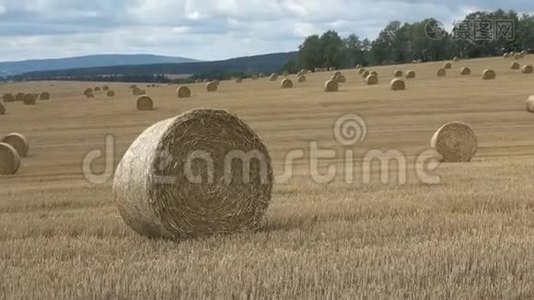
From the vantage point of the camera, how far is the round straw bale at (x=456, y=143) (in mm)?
19891

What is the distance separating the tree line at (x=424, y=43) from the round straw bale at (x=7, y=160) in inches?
2593

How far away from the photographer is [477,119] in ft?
96.9

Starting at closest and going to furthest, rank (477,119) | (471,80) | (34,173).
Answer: (34,173)
(477,119)
(471,80)

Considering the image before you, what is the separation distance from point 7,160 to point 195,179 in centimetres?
1034

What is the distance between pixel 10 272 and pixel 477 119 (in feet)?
77.9

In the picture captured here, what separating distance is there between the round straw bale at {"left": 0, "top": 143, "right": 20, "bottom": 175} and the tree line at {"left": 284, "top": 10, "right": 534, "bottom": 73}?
216 ft

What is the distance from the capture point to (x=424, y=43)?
3686 inches

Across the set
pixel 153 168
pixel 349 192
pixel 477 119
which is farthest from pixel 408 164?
pixel 477 119

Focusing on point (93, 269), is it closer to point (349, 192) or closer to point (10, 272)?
point (10, 272)

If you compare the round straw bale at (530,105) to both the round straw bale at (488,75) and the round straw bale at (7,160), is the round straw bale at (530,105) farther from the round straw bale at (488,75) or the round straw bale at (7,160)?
the round straw bale at (7,160)

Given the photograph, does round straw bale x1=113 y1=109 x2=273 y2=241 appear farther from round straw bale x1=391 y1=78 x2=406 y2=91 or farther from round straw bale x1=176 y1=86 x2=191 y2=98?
round straw bale x1=176 y1=86 x2=191 y2=98

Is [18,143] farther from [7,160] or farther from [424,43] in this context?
[424,43]

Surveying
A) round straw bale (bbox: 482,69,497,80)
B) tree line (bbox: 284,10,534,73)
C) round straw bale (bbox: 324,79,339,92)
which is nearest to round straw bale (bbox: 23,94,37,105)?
round straw bale (bbox: 324,79,339,92)

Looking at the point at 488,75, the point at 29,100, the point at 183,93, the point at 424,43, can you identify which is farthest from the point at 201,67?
the point at 183,93
